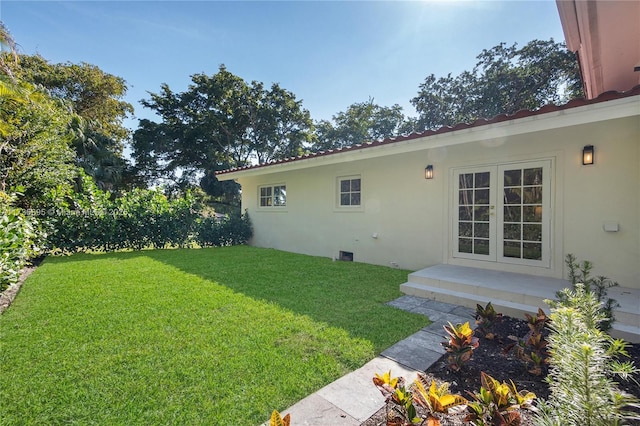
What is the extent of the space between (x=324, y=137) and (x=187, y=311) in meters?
25.9

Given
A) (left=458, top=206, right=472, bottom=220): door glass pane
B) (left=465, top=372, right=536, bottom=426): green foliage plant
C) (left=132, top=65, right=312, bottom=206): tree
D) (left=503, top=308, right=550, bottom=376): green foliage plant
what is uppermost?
(left=132, top=65, right=312, bottom=206): tree

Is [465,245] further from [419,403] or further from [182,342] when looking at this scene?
[182,342]

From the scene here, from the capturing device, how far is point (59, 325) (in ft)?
12.8

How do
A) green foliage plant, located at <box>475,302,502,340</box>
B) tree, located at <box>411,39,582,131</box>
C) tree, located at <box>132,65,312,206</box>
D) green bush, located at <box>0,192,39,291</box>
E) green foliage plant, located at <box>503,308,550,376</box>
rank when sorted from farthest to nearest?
tree, located at <box>132,65,312,206</box> → tree, located at <box>411,39,582,131</box> → green bush, located at <box>0,192,39,291</box> → green foliage plant, located at <box>475,302,502,340</box> → green foliage plant, located at <box>503,308,550,376</box>

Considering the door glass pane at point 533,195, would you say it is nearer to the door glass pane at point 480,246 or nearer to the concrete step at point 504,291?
the door glass pane at point 480,246

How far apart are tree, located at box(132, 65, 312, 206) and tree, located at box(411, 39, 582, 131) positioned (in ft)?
37.2

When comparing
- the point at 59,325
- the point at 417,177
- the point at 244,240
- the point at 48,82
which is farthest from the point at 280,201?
the point at 48,82

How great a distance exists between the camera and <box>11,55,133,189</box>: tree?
17797mm

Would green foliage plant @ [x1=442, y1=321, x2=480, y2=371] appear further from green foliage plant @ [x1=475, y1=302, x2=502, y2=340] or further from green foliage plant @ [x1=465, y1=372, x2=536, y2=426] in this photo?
green foliage plant @ [x1=475, y1=302, x2=502, y2=340]

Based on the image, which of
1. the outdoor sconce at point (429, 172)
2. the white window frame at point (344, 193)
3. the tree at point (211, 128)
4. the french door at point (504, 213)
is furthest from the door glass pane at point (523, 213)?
the tree at point (211, 128)

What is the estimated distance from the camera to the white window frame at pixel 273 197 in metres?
11.6

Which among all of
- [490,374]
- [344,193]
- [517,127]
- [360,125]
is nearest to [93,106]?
[360,125]

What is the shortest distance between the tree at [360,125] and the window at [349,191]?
63.2 feet

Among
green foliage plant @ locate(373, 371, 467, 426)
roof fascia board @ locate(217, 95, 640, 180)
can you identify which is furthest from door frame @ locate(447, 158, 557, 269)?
green foliage plant @ locate(373, 371, 467, 426)
